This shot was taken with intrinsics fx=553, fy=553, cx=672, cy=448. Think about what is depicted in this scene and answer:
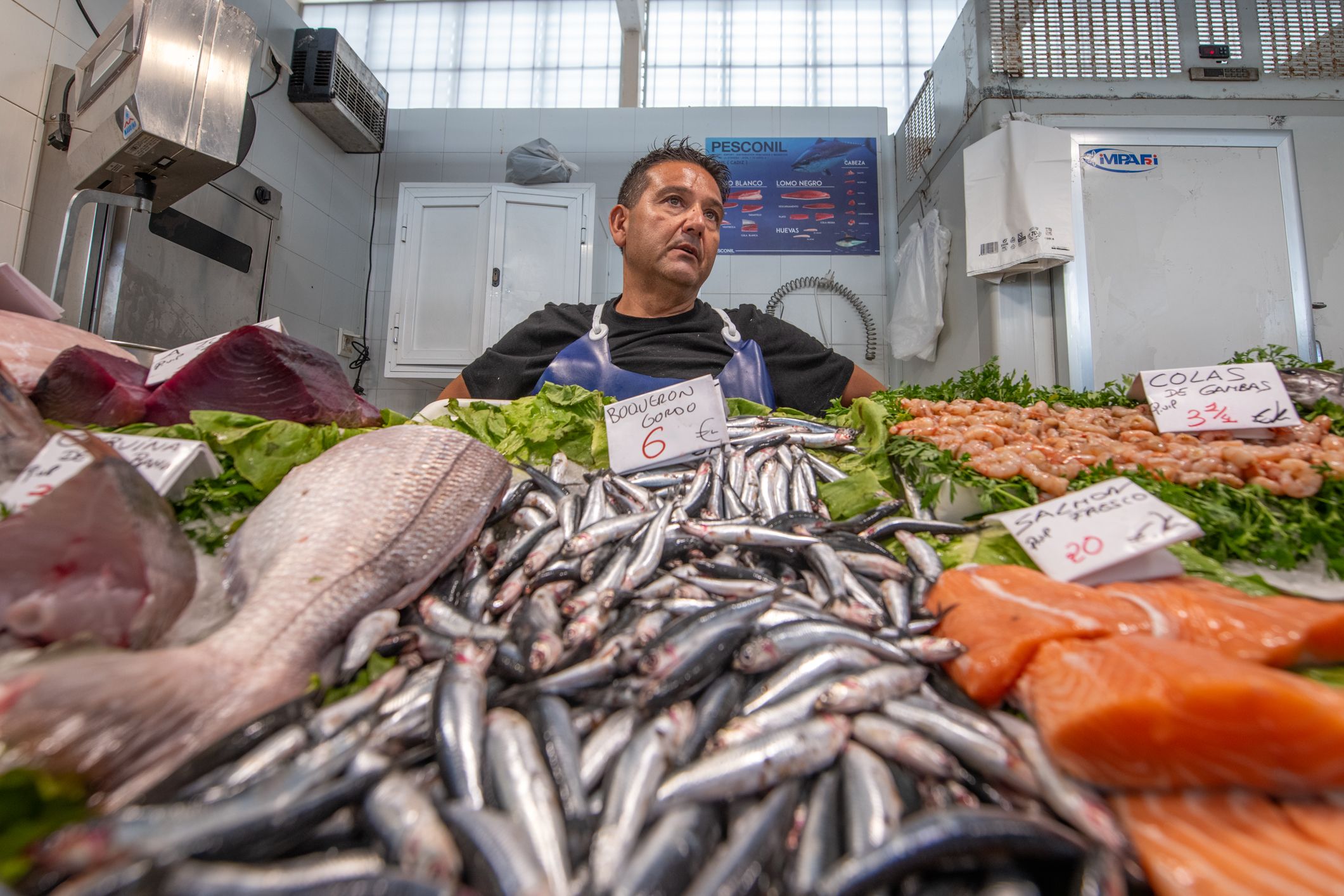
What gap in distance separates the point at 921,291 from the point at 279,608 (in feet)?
18.1

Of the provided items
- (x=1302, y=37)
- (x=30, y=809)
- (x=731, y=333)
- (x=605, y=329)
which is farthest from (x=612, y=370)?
(x=1302, y=37)

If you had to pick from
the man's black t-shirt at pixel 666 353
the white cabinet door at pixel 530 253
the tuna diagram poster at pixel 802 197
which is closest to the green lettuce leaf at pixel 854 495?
the man's black t-shirt at pixel 666 353

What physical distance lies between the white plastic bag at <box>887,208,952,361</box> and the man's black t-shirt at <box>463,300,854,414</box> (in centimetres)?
208

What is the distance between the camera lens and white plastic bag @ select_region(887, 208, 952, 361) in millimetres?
4996

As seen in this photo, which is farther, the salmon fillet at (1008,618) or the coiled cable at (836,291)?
the coiled cable at (836,291)

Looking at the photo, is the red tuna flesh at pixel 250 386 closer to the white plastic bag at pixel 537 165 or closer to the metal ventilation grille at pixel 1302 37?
the white plastic bag at pixel 537 165

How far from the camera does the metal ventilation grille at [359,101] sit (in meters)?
5.79

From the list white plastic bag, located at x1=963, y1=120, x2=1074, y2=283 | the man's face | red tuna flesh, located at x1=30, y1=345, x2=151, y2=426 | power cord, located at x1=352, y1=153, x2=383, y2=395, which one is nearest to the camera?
red tuna flesh, located at x1=30, y1=345, x2=151, y2=426

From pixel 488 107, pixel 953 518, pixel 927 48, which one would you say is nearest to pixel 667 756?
pixel 953 518

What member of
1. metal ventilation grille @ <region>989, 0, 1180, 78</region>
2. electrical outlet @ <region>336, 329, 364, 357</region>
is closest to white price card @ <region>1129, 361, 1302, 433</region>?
metal ventilation grille @ <region>989, 0, 1180, 78</region>

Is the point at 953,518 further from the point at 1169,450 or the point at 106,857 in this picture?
the point at 106,857

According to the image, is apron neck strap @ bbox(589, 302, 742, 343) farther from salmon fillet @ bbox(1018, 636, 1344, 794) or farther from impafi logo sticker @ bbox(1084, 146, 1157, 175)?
impafi logo sticker @ bbox(1084, 146, 1157, 175)

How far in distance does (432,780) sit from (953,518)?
4.85ft

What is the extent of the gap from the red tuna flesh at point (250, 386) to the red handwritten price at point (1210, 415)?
304cm
